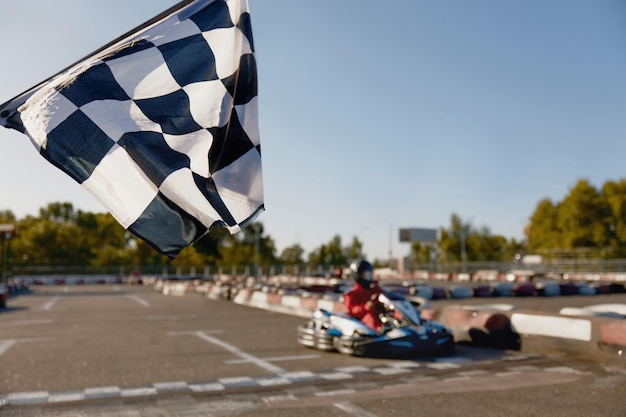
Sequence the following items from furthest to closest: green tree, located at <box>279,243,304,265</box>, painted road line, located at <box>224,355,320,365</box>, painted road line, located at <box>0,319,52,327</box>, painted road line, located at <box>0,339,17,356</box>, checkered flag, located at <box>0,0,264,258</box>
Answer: green tree, located at <box>279,243,304,265</box> → painted road line, located at <box>0,319,52,327</box> → painted road line, located at <box>0,339,17,356</box> → painted road line, located at <box>224,355,320,365</box> → checkered flag, located at <box>0,0,264,258</box>

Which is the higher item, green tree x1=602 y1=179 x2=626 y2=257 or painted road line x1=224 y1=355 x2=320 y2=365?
green tree x1=602 y1=179 x2=626 y2=257

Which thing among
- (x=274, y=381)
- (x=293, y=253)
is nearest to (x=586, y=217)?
(x=293, y=253)

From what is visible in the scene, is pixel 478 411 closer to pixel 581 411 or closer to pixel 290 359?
pixel 581 411

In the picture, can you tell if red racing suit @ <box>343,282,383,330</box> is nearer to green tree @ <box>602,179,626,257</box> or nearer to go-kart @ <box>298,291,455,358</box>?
go-kart @ <box>298,291,455,358</box>

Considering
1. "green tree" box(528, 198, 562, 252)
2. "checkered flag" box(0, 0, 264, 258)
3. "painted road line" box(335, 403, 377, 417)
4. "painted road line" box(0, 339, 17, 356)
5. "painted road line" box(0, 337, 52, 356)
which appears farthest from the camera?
"green tree" box(528, 198, 562, 252)

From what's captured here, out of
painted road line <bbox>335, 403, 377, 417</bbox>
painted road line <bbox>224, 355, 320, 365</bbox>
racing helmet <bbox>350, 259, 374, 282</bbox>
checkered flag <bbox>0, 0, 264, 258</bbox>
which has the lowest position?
painted road line <bbox>224, 355, 320, 365</bbox>

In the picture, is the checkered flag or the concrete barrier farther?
the concrete barrier

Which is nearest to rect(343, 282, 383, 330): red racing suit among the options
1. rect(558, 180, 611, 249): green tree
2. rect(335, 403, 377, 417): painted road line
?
rect(335, 403, 377, 417): painted road line

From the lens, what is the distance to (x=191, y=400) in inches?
190

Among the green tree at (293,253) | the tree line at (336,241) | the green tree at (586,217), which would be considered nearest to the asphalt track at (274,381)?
the tree line at (336,241)

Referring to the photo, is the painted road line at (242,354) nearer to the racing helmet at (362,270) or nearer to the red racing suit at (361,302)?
the red racing suit at (361,302)

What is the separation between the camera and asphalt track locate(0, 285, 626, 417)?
14.8ft

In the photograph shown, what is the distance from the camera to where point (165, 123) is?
11.2 feet

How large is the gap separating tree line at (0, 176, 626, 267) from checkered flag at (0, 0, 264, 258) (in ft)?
117
